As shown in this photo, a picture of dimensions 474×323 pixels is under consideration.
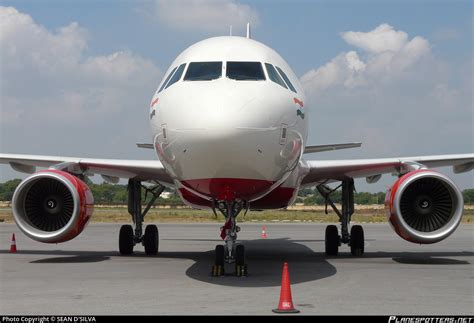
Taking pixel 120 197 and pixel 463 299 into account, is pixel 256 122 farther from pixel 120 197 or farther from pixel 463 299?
pixel 120 197

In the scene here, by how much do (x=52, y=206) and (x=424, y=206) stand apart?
299 inches

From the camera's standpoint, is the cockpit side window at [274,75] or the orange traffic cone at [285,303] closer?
the orange traffic cone at [285,303]

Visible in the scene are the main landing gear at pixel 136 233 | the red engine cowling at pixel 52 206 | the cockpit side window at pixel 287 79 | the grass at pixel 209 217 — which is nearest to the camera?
the cockpit side window at pixel 287 79

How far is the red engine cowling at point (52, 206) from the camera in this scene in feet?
42.8

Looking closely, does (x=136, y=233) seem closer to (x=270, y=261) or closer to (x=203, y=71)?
(x=270, y=261)

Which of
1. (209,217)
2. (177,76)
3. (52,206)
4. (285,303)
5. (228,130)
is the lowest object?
(209,217)

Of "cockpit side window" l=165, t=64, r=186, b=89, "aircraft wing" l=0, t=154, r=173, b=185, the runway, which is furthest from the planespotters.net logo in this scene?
"aircraft wing" l=0, t=154, r=173, b=185

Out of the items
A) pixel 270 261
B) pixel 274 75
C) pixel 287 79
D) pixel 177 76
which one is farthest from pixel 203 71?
pixel 270 261

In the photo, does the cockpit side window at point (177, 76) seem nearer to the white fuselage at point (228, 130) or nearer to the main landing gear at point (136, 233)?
the white fuselage at point (228, 130)

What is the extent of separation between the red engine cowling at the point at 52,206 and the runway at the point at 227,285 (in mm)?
696

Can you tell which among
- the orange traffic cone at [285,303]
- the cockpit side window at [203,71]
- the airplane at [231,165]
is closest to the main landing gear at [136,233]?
the airplane at [231,165]

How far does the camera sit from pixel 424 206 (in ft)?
43.6

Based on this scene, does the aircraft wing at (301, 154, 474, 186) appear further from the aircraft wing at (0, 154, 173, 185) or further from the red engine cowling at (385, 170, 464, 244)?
the aircraft wing at (0, 154, 173, 185)

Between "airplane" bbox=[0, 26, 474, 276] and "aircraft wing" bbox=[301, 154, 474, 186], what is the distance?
0.08 feet
